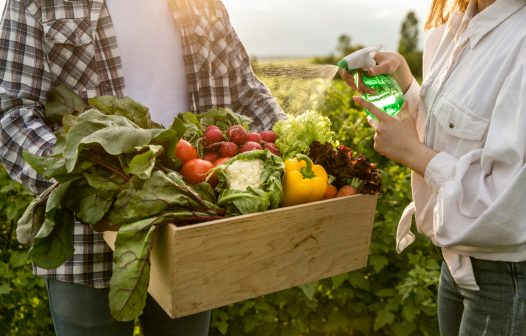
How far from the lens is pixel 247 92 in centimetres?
245

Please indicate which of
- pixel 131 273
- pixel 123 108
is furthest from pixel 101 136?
pixel 131 273

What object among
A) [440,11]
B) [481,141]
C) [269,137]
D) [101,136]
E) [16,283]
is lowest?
[16,283]

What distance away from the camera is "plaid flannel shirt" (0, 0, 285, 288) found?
188 cm

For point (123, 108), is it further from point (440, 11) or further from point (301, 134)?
point (440, 11)

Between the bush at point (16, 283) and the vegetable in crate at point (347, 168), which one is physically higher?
the vegetable in crate at point (347, 168)

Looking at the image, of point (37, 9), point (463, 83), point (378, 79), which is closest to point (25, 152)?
point (37, 9)

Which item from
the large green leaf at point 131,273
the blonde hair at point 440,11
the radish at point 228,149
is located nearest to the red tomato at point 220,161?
the radish at point 228,149

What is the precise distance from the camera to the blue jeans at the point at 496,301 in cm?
175

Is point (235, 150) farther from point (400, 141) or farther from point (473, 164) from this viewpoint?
point (473, 164)

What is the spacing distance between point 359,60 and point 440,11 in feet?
1.37

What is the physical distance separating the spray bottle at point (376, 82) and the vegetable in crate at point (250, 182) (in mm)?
458

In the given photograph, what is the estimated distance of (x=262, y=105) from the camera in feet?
7.97

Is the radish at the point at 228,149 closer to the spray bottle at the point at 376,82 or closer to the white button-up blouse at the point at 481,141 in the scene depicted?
the spray bottle at the point at 376,82

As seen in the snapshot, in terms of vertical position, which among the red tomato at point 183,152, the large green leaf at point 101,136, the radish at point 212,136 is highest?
the large green leaf at point 101,136
